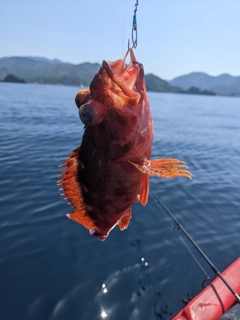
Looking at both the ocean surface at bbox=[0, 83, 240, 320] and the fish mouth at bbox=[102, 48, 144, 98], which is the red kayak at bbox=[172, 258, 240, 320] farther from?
the fish mouth at bbox=[102, 48, 144, 98]

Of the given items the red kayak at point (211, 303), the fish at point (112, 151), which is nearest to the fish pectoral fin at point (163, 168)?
the fish at point (112, 151)

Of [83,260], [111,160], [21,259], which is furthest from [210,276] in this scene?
[111,160]

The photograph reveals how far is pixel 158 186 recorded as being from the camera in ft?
34.1

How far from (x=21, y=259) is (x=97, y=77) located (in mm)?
5428

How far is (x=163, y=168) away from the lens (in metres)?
2.56

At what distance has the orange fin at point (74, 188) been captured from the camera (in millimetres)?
2678

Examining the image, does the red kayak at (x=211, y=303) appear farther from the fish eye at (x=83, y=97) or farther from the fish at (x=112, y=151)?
the fish eye at (x=83, y=97)

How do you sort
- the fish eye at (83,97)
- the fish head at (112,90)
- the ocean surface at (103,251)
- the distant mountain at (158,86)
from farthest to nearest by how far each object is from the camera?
the distant mountain at (158,86) → the ocean surface at (103,251) → the fish eye at (83,97) → the fish head at (112,90)

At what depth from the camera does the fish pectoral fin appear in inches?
92.4

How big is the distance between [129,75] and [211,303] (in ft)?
15.1

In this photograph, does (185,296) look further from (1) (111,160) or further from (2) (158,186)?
(2) (158,186)

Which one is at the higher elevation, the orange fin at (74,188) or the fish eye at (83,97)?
the fish eye at (83,97)

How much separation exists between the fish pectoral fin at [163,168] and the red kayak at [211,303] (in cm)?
325

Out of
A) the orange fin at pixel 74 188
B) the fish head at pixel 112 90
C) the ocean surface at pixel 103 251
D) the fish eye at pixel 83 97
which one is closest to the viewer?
the fish head at pixel 112 90
